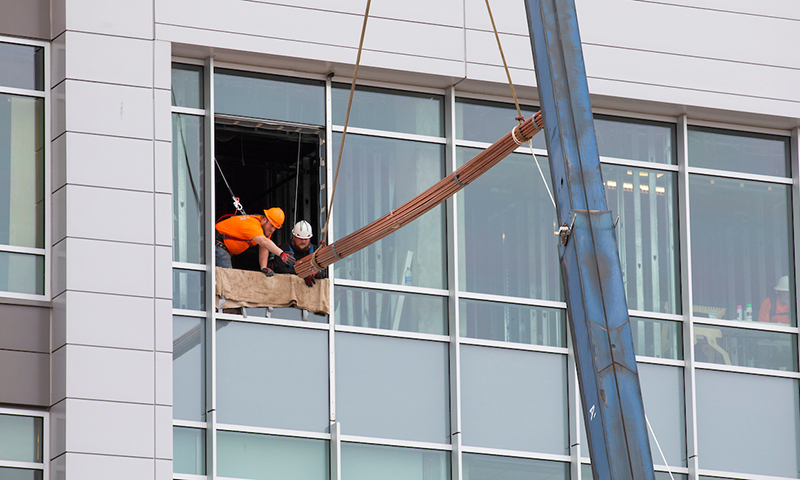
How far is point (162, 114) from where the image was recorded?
1706 centimetres

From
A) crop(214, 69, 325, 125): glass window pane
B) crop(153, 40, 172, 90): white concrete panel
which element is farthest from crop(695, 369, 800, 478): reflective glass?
crop(153, 40, 172, 90): white concrete panel

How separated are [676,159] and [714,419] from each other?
3.95 metres

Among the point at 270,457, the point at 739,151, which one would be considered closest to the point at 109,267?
the point at 270,457

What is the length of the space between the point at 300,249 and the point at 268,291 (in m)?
0.78

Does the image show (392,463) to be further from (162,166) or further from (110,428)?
(162,166)

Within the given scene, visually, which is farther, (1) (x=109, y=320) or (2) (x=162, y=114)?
(2) (x=162, y=114)

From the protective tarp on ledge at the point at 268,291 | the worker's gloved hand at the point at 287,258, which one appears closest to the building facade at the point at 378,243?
the protective tarp on ledge at the point at 268,291

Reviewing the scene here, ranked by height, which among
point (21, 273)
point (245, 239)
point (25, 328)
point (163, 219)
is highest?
point (163, 219)

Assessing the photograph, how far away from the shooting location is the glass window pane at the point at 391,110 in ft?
60.5

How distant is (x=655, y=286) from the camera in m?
19.5

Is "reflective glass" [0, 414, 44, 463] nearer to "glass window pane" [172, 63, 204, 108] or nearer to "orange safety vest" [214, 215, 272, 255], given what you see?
"orange safety vest" [214, 215, 272, 255]

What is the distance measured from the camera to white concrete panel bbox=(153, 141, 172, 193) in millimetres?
16859

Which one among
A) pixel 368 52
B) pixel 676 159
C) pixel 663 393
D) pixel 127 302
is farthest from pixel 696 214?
pixel 127 302

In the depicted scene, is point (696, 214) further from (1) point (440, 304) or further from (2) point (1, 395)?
(2) point (1, 395)
